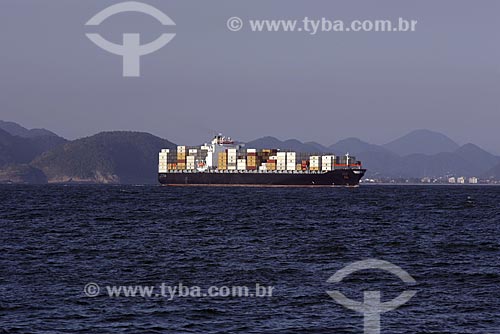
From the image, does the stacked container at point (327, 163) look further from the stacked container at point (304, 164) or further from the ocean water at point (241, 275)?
the ocean water at point (241, 275)

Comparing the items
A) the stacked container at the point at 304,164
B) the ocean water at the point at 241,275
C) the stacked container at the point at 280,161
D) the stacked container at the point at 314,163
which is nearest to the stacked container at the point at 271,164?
the stacked container at the point at 280,161

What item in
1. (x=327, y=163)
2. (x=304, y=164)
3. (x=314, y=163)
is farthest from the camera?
(x=304, y=164)

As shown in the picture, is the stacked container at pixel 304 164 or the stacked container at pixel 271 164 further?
the stacked container at pixel 271 164

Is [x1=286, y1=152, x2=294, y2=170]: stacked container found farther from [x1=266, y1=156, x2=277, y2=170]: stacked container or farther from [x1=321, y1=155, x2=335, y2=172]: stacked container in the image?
[x1=321, y1=155, x2=335, y2=172]: stacked container

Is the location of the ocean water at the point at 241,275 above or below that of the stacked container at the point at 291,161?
below

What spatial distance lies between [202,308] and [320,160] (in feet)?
562

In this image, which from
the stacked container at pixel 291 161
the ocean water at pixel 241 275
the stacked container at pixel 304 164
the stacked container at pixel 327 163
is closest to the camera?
the ocean water at pixel 241 275

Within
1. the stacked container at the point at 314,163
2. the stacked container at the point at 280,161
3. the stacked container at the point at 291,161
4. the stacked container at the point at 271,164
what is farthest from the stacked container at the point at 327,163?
the stacked container at the point at 271,164

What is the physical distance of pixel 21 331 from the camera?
72.0 ft

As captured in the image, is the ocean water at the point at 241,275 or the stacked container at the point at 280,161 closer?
the ocean water at the point at 241,275

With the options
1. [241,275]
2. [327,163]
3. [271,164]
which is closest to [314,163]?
[327,163]

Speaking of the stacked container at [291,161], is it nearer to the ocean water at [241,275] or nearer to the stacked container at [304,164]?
the stacked container at [304,164]

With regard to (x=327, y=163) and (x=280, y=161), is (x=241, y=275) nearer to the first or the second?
(x=327, y=163)

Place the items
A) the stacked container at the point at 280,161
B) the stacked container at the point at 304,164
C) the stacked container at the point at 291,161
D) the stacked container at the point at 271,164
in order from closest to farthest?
the stacked container at the point at 291,161 < the stacked container at the point at 304,164 < the stacked container at the point at 280,161 < the stacked container at the point at 271,164
